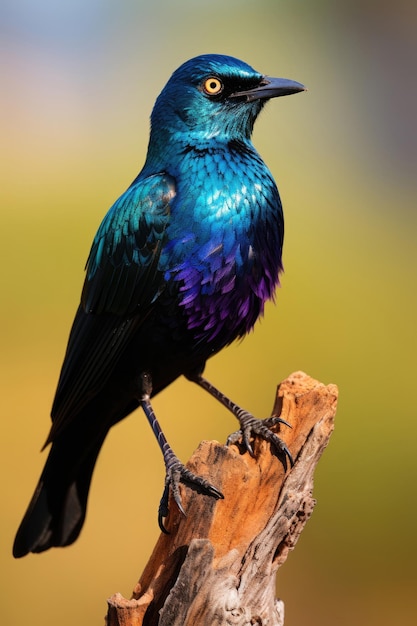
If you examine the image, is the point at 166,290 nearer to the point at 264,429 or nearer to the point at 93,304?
the point at 93,304

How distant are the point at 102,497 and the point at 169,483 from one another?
375 centimetres

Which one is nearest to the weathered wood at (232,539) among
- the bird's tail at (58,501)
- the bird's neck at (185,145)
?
the bird's tail at (58,501)

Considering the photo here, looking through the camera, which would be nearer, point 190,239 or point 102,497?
point 190,239

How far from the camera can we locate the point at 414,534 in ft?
23.9

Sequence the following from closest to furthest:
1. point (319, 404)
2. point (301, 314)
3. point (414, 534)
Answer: point (319, 404) → point (414, 534) → point (301, 314)

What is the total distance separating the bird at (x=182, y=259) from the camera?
12.8 feet

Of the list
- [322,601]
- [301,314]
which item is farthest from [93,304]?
[301,314]

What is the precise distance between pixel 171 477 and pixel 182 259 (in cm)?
92

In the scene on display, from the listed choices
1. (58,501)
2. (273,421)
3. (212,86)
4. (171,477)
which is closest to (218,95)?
(212,86)

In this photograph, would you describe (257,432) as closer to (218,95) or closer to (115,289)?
(115,289)

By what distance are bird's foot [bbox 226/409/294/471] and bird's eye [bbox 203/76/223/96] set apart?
146 centimetres

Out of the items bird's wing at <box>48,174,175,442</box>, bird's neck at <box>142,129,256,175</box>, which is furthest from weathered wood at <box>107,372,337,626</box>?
bird's neck at <box>142,129,256,175</box>

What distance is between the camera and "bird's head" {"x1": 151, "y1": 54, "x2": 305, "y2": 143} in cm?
414

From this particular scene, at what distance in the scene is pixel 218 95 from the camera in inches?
164
